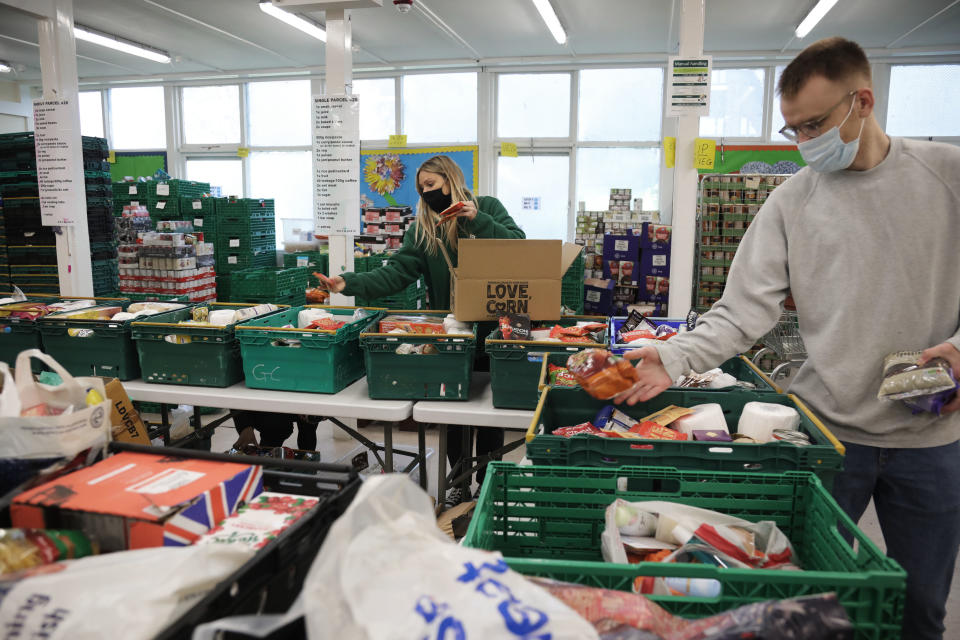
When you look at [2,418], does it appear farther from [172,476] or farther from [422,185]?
[422,185]

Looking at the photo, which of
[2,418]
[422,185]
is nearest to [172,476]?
[2,418]

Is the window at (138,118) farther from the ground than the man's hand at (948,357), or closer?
farther from the ground

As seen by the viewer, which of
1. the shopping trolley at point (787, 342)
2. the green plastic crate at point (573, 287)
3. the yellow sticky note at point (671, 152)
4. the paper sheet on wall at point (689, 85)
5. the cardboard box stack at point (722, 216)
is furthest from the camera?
the green plastic crate at point (573, 287)

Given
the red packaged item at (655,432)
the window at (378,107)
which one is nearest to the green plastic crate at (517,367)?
the red packaged item at (655,432)

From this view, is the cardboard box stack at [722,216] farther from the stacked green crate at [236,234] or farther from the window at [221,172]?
the window at [221,172]

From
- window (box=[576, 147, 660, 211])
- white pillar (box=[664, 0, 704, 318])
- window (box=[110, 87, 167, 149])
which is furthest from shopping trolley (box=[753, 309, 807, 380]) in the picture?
window (box=[110, 87, 167, 149])

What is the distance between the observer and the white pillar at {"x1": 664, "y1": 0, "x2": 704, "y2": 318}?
3.59m

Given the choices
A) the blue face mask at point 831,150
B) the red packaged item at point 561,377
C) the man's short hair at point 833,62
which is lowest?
the red packaged item at point 561,377

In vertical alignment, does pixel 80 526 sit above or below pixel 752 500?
above

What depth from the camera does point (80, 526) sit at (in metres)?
0.94

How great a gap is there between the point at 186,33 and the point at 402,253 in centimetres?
715

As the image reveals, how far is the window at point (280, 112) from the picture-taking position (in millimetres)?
11070

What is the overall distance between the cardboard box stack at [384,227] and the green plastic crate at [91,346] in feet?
20.5

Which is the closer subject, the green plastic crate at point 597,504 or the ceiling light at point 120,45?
the green plastic crate at point 597,504
